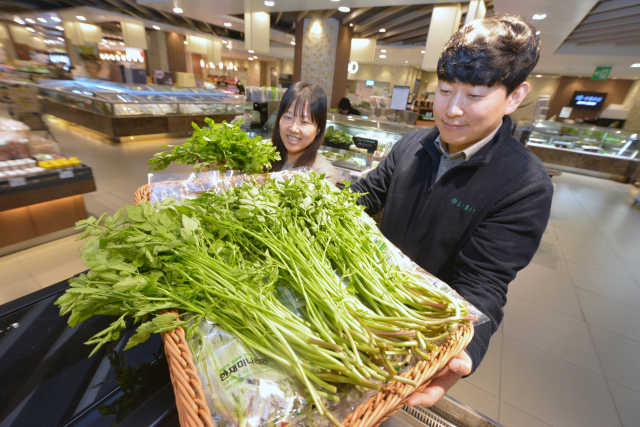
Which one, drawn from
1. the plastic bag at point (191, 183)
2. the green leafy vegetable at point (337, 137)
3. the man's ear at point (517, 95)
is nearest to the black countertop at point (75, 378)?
the plastic bag at point (191, 183)

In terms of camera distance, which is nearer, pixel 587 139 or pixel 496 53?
pixel 496 53

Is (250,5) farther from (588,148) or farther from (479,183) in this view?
(588,148)

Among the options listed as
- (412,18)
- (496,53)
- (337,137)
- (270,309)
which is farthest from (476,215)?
(412,18)

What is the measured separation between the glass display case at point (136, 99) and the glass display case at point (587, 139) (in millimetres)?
10292

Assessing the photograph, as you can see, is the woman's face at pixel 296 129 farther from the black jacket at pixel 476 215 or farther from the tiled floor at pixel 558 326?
the tiled floor at pixel 558 326

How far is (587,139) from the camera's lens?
9.36m

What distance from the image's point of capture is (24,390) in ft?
2.66

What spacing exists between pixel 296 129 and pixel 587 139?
11.8 meters

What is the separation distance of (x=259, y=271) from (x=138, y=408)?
20.2 inches

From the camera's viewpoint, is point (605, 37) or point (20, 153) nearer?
point (20, 153)

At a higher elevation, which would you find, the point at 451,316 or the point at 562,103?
the point at 562,103

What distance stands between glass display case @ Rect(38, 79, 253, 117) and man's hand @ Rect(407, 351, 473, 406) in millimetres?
6700

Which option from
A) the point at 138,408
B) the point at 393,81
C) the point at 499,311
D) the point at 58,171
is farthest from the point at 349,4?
the point at 393,81

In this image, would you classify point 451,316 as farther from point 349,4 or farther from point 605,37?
point 605,37
